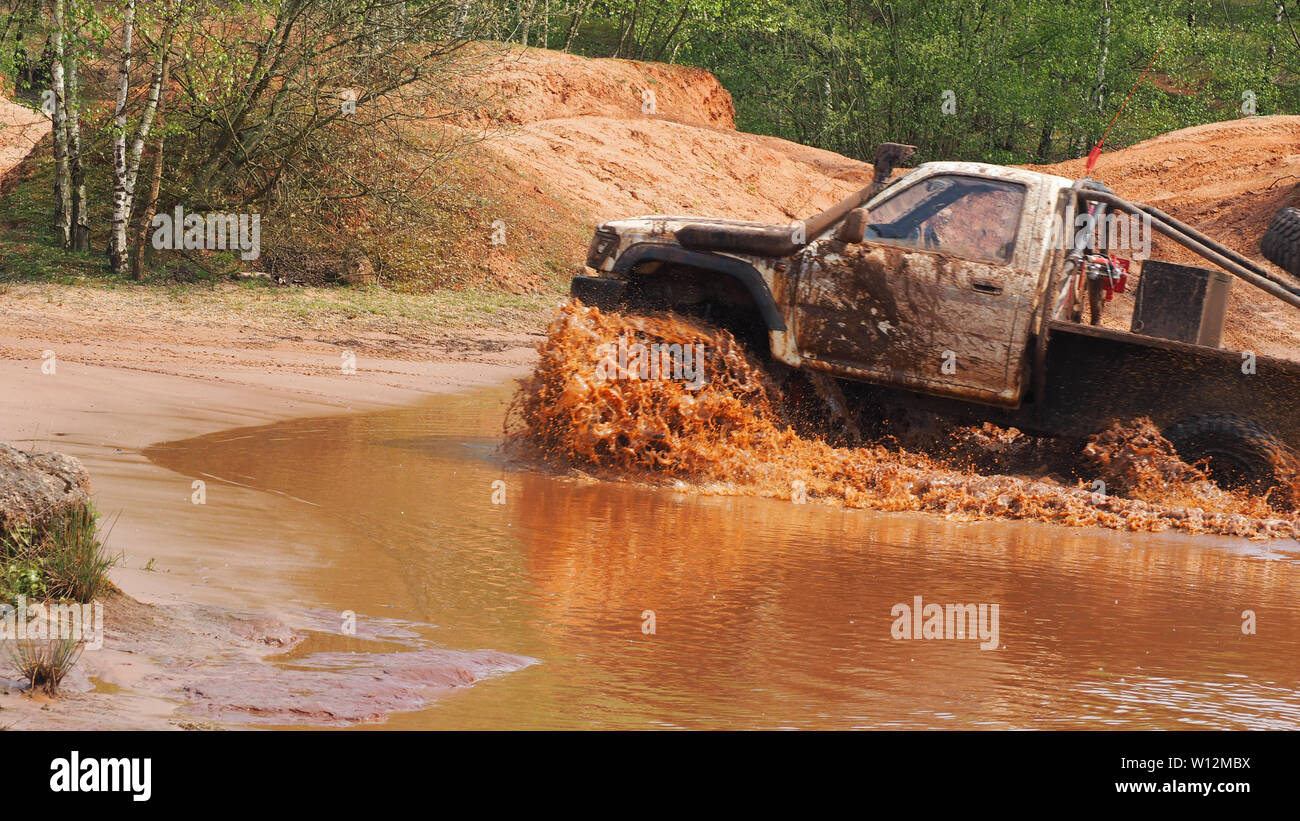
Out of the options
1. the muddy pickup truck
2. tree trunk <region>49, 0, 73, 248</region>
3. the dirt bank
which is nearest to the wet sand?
tree trunk <region>49, 0, 73, 248</region>

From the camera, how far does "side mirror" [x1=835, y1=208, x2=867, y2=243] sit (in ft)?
27.4

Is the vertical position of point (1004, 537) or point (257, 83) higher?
point (257, 83)

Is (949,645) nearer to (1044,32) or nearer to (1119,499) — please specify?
(1119,499)

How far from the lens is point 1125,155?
26.2m

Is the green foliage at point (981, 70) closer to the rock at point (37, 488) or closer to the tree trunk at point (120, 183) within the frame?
the tree trunk at point (120, 183)

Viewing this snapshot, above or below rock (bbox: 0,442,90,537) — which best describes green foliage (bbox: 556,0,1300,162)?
above

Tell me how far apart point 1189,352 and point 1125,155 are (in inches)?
768

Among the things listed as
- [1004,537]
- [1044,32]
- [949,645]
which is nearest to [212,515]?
[949,645]

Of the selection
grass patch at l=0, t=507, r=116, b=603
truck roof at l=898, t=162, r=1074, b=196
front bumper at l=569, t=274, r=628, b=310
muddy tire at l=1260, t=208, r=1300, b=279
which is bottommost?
grass patch at l=0, t=507, r=116, b=603

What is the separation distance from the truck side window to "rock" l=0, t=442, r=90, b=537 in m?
5.09

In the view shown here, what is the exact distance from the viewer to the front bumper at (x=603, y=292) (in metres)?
9.11

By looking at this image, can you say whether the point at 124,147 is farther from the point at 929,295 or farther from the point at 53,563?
the point at 53,563

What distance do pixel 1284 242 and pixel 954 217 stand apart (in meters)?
11.1

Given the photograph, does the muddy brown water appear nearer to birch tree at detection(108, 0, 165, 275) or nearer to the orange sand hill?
birch tree at detection(108, 0, 165, 275)
